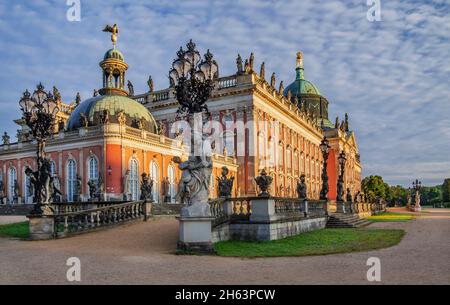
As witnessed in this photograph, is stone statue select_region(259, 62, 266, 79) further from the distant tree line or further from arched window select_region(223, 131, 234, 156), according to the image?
the distant tree line

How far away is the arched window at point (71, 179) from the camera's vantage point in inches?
1439

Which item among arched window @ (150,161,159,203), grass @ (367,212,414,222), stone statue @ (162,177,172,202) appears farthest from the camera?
grass @ (367,212,414,222)

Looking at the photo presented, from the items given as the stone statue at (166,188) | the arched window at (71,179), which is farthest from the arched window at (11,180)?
the stone statue at (166,188)

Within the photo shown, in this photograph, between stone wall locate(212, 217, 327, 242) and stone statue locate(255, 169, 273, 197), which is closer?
stone wall locate(212, 217, 327, 242)

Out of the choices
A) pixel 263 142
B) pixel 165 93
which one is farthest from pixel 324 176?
pixel 165 93

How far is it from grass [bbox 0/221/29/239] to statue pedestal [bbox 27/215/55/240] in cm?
120

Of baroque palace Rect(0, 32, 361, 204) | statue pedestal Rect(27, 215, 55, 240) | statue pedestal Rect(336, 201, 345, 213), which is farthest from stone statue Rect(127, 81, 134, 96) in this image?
statue pedestal Rect(27, 215, 55, 240)

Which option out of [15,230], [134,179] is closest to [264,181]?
[15,230]

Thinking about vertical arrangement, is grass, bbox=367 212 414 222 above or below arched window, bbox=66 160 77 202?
below

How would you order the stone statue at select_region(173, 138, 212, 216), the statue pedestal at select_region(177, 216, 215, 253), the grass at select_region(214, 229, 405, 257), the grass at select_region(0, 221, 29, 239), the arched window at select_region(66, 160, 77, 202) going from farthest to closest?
the arched window at select_region(66, 160, 77, 202), the grass at select_region(0, 221, 29, 239), the grass at select_region(214, 229, 405, 257), the stone statue at select_region(173, 138, 212, 216), the statue pedestal at select_region(177, 216, 215, 253)

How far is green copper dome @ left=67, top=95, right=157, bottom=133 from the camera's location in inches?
1534

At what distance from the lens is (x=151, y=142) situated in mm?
37406
